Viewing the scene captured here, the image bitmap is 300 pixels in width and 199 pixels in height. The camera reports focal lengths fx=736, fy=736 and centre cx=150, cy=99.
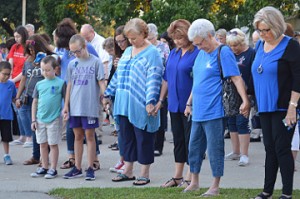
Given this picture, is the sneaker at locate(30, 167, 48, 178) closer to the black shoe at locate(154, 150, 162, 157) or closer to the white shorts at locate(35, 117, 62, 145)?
the white shorts at locate(35, 117, 62, 145)

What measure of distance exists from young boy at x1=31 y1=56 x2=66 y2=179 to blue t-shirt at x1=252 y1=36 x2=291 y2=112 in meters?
3.21

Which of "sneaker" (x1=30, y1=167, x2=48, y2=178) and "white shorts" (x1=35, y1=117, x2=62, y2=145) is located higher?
"white shorts" (x1=35, y1=117, x2=62, y2=145)

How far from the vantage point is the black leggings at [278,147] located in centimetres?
720

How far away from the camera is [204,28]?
7676 millimetres

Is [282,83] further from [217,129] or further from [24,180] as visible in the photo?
[24,180]

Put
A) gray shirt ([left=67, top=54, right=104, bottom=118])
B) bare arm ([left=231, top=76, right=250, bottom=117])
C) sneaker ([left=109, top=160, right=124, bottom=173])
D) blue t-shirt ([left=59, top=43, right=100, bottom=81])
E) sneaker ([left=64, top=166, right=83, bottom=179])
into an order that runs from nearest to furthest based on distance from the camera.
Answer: bare arm ([left=231, top=76, right=250, bottom=117]) < gray shirt ([left=67, top=54, right=104, bottom=118]) < sneaker ([left=64, top=166, right=83, bottom=179]) < sneaker ([left=109, top=160, right=124, bottom=173]) < blue t-shirt ([left=59, top=43, right=100, bottom=81])

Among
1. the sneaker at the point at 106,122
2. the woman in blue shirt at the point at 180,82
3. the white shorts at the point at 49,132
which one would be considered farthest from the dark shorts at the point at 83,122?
the sneaker at the point at 106,122

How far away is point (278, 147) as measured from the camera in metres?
7.23

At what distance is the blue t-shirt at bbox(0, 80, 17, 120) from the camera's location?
1115 cm

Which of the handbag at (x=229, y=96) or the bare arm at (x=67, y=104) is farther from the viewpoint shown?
the bare arm at (x=67, y=104)

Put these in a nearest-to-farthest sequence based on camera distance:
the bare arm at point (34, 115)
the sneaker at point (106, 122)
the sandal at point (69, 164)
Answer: the bare arm at point (34, 115) → the sandal at point (69, 164) → the sneaker at point (106, 122)

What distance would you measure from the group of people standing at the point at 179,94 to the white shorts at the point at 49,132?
0.5 inches

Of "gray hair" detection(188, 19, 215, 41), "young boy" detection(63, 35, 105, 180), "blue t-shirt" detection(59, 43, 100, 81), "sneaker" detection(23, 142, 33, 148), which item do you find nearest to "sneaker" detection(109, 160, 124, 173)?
"young boy" detection(63, 35, 105, 180)

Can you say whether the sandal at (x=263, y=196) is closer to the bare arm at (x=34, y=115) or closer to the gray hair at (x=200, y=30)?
the gray hair at (x=200, y=30)
